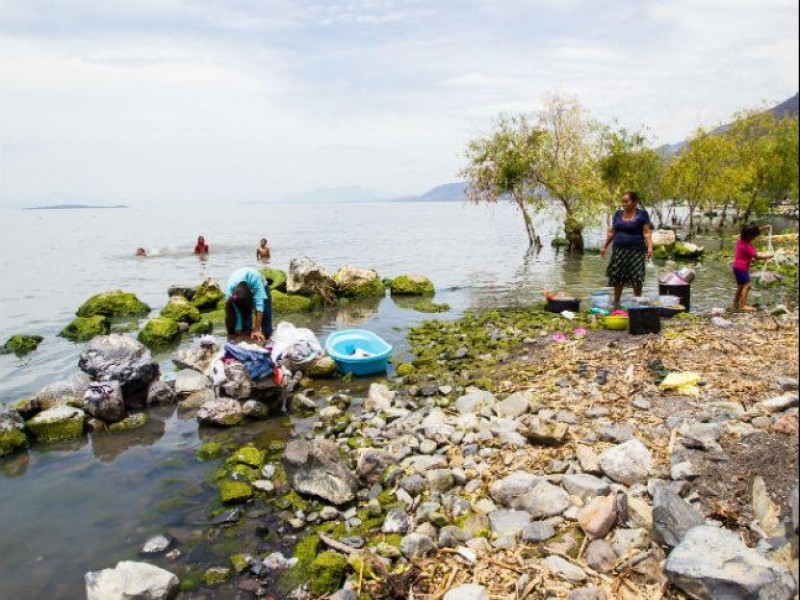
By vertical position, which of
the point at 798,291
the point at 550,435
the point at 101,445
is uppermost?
the point at 798,291

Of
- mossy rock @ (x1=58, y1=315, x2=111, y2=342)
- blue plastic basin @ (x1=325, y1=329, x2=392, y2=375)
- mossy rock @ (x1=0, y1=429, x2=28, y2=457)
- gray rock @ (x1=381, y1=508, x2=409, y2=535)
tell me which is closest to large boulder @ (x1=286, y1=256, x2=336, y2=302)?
mossy rock @ (x1=58, y1=315, x2=111, y2=342)

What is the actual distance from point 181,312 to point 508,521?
48.1 ft

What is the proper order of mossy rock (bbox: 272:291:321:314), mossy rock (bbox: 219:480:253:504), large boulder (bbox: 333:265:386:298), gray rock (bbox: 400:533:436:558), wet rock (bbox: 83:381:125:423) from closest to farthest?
1. gray rock (bbox: 400:533:436:558)
2. mossy rock (bbox: 219:480:253:504)
3. wet rock (bbox: 83:381:125:423)
4. mossy rock (bbox: 272:291:321:314)
5. large boulder (bbox: 333:265:386:298)

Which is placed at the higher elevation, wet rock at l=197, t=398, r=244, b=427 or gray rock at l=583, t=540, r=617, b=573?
gray rock at l=583, t=540, r=617, b=573

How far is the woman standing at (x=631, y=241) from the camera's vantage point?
40.9ft

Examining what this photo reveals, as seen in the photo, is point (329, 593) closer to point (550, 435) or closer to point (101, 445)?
point (550, 435)

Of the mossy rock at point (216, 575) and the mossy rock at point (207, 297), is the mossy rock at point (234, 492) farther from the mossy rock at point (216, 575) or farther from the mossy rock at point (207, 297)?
the mossy rock at point (207, 297)

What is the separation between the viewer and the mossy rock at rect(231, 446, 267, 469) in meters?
8.03

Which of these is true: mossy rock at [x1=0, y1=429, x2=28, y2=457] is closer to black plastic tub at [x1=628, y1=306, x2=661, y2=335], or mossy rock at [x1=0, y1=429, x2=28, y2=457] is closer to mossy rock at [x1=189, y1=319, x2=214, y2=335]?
mossy rock at [x1=189, y1=319, x2=214, y2=335]

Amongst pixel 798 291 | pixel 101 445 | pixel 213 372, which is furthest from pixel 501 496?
pixel 101 445

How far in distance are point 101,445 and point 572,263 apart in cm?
2716

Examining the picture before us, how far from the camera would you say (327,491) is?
6875 mm

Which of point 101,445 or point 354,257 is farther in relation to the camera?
point 354,257

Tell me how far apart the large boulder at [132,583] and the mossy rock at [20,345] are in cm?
1248
